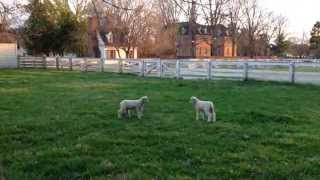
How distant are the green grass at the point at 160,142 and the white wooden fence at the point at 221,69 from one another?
8151 mm

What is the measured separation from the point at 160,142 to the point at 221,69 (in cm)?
1670

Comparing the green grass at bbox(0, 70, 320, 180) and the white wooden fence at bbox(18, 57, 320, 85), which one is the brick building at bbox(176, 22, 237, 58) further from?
the green grass at bbox(0, 70, 320, 180)

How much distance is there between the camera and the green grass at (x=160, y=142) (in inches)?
240

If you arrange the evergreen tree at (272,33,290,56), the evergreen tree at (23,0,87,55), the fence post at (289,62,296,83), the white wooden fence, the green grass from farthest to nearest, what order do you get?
1. the evergreen tree at (272,33,290,56)
2. the evergreen tree at (23,0,87,55)
3. the white wooden fence
4. the fence post at (289,62,296,83)
5. the green grass

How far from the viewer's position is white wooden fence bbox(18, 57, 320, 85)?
69.1 feet

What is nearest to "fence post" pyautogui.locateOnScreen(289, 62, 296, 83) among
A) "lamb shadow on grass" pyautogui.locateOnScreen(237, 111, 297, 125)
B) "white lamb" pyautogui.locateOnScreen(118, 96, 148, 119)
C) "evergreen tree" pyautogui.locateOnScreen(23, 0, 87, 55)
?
"lamb shadow on grass" pyautogui.locateOnScreen(237, 111, 297, 125)

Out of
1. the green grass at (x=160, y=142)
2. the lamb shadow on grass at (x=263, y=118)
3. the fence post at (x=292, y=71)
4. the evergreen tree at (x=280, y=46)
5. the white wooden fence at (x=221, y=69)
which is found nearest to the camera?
the green grass at (x=160, y=142)

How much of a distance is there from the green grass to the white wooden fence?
8151 mm

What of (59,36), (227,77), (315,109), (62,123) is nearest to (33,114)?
(62,123)

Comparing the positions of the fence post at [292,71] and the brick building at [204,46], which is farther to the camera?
the brick building at [204,46]

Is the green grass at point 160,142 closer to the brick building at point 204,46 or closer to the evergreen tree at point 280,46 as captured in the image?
the brick building at point 204,46

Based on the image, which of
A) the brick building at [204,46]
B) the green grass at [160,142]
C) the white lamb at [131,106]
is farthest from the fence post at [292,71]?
the brick building at [204,46]

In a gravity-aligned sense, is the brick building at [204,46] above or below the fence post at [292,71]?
above

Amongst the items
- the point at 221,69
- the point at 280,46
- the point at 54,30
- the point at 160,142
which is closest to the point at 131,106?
the point at 160,142
